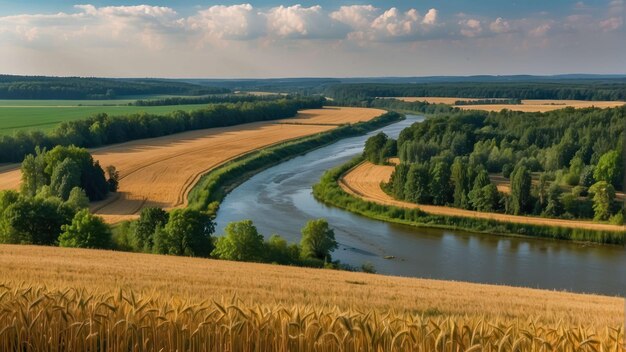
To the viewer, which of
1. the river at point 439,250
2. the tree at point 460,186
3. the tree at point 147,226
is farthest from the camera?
the tree at point 460,186

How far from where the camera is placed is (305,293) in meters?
11.6

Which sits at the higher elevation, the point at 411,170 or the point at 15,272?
the point at 15,272

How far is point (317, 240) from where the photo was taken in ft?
86.7

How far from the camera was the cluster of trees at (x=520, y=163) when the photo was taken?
37781 mm

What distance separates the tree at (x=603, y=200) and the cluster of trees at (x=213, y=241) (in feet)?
57.4

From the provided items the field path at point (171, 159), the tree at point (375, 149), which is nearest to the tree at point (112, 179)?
the field path at point (171, 159)

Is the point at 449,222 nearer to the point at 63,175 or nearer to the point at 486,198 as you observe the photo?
the point at 486,198

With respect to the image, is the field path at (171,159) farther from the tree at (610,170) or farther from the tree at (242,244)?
the tree at (610,170)

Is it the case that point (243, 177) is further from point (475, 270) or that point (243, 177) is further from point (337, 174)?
point (475, 270)

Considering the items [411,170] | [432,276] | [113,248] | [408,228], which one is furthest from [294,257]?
[411,170]

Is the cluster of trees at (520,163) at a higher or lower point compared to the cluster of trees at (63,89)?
lower

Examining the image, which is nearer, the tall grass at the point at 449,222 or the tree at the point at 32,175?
the tall grass at the point at 449,222

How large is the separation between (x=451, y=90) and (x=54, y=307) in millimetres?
160434

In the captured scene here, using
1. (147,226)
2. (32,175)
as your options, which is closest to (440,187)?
(147,226)
